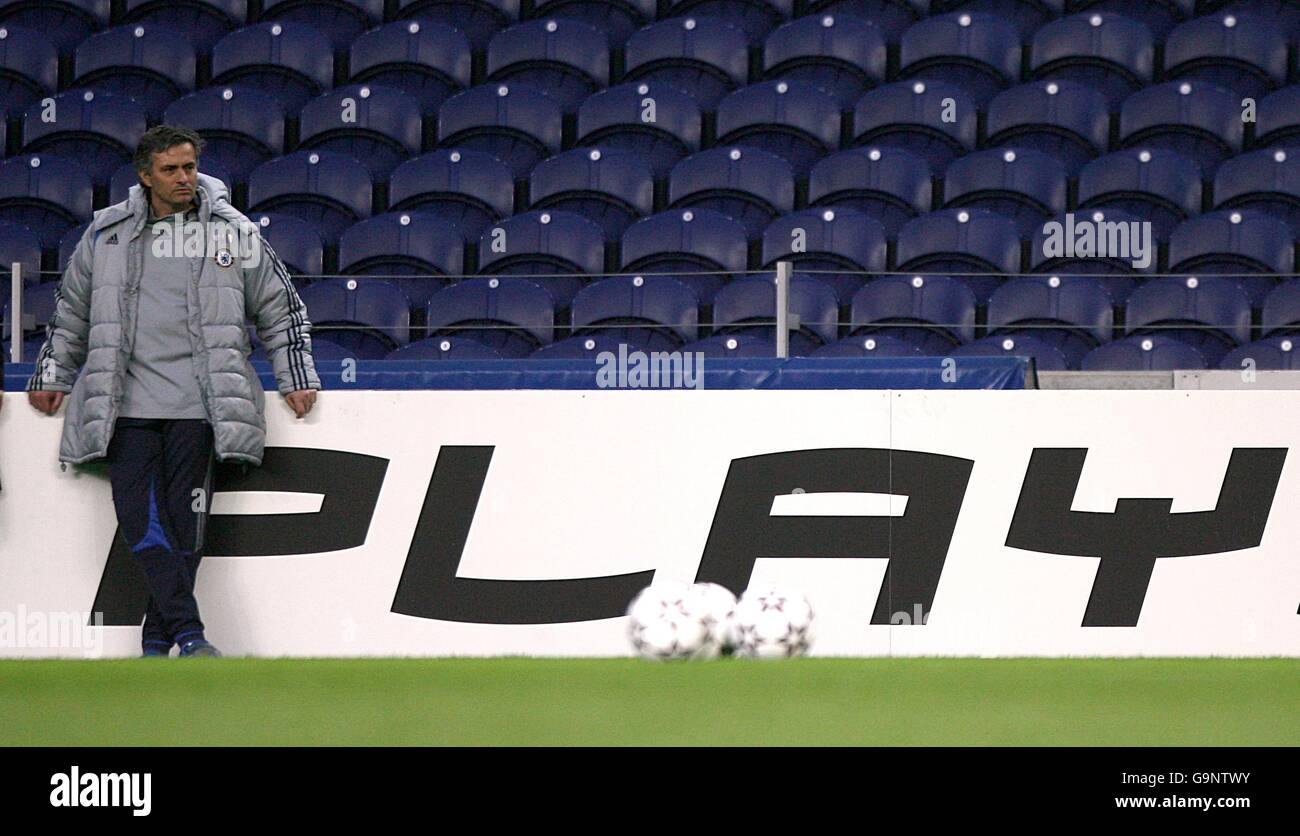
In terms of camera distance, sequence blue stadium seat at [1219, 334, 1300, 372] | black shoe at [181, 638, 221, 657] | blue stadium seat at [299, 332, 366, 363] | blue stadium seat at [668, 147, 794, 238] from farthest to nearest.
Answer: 1. blue stadium seat at [668, 147, 794, 238]
2. blue stadium seat at [299, 332, 366, 363]
3. blue stadium seat at [1219, 334, 1300, 372]
4. black shoe at [181, 638, 221, 657]

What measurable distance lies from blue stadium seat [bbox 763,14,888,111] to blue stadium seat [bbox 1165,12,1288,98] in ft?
5.77

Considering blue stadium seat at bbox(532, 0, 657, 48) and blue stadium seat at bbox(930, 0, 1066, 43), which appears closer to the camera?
blue stadium seat at bbox(930, 0, 1066, 43)

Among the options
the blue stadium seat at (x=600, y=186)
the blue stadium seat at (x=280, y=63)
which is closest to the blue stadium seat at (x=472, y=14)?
the blue stadium seat at (x=280, y=63)

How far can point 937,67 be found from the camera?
1032 centimetres

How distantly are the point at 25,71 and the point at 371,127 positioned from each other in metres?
2.34

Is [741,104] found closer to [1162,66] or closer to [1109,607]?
[1162,66]

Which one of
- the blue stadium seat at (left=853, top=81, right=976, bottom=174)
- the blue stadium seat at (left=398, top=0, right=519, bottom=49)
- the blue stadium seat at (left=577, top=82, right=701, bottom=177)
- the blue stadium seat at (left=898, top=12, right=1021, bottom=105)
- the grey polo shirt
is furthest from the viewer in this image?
the blue stadium seat at (left=398, top=0, right=519, bottom=49)

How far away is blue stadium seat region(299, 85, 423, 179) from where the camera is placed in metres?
10.2

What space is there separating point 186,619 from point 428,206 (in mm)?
5105

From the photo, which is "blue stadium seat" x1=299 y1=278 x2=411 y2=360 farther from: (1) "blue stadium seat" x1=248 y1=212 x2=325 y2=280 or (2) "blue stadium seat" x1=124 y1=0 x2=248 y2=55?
(2) "blue stadium seat" x1=124 y1=0 x2=248 y2=55

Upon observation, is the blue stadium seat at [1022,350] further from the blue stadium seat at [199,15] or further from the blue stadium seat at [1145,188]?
the blue stadium seat at [199,15]

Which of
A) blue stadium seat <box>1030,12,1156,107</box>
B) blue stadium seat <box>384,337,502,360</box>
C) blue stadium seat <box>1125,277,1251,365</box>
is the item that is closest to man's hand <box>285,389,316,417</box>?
blue stadium seat <box>384,337,502,360</box>

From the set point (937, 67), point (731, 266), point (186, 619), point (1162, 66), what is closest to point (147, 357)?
point (186, 619)

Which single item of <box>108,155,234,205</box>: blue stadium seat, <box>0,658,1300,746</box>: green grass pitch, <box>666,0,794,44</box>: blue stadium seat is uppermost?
<box>666,0,794,44</box>: blue stadium seat
